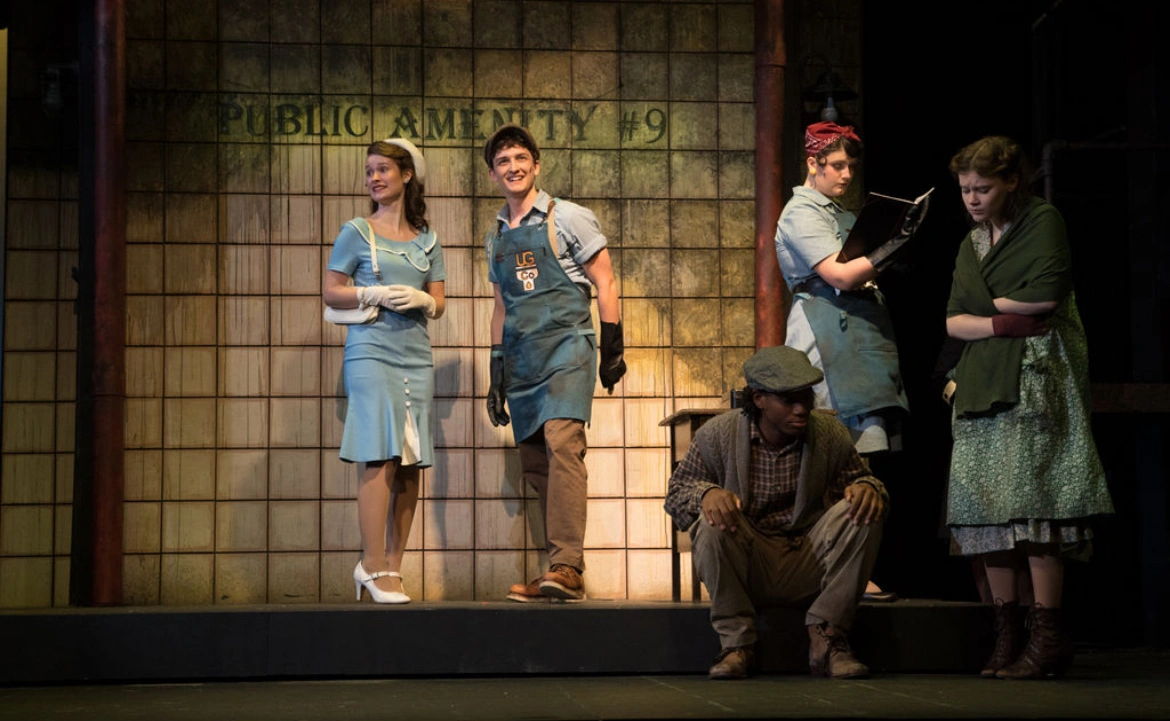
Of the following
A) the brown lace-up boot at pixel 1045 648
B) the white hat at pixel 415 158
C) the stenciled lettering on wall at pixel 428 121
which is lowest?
the brown lace-up boot at pixel 1045 648

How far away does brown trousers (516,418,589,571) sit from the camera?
16.7ft

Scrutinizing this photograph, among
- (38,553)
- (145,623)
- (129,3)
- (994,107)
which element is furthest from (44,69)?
(994,107)

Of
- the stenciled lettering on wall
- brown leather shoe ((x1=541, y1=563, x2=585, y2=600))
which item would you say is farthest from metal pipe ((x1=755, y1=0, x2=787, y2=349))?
brown leather shoe ((x1=541, y1=563, x2=585, y2=600))

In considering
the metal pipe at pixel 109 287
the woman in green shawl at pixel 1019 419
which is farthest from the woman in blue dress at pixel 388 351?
the woman in green shawl at pixel 1019 419

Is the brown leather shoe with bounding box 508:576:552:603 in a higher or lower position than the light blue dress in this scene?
lower

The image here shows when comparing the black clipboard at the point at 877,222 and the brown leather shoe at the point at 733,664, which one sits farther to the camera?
the black clipboard at the point at 877,222

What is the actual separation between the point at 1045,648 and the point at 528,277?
225cm

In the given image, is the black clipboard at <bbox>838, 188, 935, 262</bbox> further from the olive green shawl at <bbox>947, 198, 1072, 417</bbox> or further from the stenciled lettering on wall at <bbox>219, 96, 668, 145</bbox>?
the stenciled lettering on wall at <bbox>219, 96, 668, 145</bbox>

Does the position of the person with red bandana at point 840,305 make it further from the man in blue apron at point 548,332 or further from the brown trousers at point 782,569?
the man in blue apron at point 548,332

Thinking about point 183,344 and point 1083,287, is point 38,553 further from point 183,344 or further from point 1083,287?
point 1083,287

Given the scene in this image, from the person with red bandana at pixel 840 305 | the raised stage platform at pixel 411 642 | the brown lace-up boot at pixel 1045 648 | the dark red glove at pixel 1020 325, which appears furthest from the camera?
the person with red bandana at pixel 840 305

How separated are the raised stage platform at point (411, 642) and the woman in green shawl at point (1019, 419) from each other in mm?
306

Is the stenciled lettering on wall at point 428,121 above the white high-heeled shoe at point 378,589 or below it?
above

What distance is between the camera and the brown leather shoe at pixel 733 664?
4.37 m
